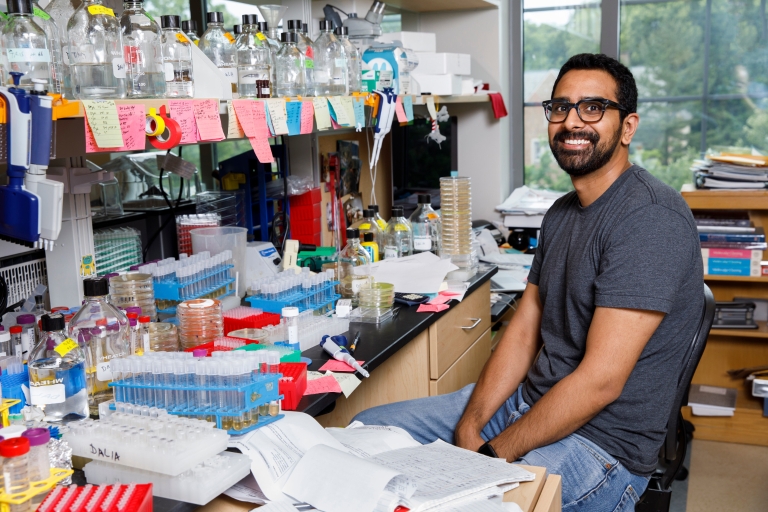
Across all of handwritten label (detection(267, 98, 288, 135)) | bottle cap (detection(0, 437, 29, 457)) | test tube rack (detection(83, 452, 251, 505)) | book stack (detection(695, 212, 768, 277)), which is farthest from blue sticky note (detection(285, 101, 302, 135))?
book stack (detection(695, 212, 768, 277))

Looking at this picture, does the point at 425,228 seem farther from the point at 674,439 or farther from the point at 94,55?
the point at 94,55

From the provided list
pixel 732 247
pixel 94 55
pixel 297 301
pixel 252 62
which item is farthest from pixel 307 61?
pixel 732 247

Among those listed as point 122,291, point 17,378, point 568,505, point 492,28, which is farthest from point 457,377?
point 492,28

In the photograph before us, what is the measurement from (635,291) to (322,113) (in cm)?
98

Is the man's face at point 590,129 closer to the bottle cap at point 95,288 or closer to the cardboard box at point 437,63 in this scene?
the bottle cap at point 95,288

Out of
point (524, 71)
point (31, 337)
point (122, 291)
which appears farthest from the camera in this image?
point (524, 71)

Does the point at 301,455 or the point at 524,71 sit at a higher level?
the point at 524,71

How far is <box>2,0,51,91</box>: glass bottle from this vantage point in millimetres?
1265

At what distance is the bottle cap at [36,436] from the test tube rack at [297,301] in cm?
92

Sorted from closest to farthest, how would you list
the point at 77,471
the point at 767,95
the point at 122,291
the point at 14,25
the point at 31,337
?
the point at 77,471 < the point at 14,25 < the point at 31,337 < the point at 122,291 < the point at 767,95

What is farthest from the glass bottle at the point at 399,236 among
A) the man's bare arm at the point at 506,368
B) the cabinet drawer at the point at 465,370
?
the man's bare arm at the point at 506,368

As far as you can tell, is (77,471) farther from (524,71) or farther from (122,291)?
(524,71)

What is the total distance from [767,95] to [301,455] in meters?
3.20

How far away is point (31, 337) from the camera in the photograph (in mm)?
1534
